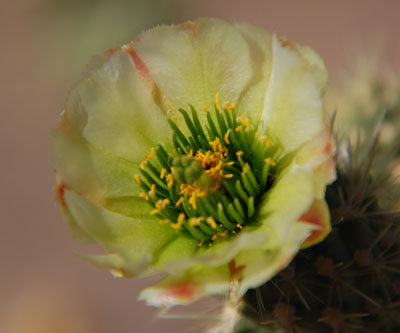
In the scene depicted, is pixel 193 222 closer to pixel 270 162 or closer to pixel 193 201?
pixel 193 201

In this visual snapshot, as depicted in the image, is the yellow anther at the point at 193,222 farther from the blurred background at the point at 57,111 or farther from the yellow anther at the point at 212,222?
the blurred background at the point at 57,111

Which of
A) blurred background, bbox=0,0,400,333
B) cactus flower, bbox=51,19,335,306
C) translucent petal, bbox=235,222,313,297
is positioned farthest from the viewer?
blurred background, bbox=0,0,400,333

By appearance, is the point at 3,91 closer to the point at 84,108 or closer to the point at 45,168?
the point at 45,168

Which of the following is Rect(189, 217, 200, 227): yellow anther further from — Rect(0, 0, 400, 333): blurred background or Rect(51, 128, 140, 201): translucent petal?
Rect(0, 0, 400, 333): blurred background

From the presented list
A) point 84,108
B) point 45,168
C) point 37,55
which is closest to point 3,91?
point 37,55

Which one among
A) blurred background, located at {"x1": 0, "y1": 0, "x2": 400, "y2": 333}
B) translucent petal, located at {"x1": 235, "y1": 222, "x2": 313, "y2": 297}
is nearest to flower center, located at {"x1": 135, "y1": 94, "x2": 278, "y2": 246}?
translucent petal, located at {"x1": 235, "y1": 222, "x2": 313, "y2": 297}

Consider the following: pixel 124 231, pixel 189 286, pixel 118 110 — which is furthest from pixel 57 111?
pixel 189 286

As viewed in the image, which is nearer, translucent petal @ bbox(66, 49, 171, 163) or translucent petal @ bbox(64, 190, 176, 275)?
translucent petal @ bbox(64, 190, 176, 275)

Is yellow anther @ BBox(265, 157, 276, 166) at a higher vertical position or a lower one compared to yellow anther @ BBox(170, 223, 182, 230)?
higher

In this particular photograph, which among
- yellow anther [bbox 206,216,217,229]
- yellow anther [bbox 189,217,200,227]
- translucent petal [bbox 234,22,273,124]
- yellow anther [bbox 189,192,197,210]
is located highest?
translucent petal [bbox 234,22,273,124]
